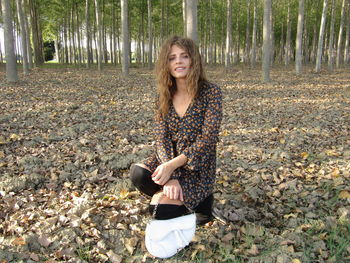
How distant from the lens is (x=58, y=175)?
161 inches

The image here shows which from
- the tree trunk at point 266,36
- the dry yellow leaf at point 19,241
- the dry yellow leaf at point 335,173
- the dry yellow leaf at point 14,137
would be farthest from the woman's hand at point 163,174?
the tree trunk at point 266,36

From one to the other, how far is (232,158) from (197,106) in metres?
2.36

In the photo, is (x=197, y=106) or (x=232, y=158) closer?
(x=197, y=106)

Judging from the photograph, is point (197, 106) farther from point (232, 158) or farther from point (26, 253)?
point (232, 158)

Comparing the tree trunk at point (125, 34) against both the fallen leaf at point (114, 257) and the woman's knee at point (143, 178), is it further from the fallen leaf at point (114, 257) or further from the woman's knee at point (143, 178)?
the fallen leaf at point (114, 257)

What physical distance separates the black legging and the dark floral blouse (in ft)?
0.32

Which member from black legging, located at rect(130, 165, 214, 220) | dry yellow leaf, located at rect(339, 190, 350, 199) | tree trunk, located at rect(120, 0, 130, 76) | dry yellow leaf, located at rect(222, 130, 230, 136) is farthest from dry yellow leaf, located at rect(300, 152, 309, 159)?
tree trunk, located at rect(120, 0, 130, 76)

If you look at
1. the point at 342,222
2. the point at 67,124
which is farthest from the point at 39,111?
the point at 342,222

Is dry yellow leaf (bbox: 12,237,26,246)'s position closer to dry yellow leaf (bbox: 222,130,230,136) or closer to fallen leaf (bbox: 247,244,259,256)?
fallen leaf (bbox: 247,244,259,256)

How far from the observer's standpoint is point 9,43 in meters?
11.4

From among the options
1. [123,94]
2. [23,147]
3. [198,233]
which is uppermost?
[123,94]

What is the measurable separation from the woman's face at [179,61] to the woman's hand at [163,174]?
0.83 metres

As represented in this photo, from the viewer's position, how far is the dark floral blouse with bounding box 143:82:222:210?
8.50ft

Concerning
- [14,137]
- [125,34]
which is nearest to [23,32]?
[125,34]
